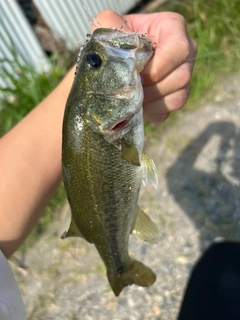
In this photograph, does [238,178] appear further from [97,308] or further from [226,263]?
[97,308]

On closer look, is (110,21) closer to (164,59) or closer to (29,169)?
(164,59)

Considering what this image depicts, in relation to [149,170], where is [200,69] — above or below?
below

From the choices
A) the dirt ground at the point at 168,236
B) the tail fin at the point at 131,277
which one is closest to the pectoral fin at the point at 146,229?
the tail fin at the point at 131,277

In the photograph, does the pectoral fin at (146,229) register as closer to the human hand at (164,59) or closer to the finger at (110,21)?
the human hand at (164,59)

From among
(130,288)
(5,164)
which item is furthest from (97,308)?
(5,164)

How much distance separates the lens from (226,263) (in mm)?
1922

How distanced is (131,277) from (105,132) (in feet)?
2.10

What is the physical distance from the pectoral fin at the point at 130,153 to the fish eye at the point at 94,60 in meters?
0.26

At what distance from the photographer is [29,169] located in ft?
5.30

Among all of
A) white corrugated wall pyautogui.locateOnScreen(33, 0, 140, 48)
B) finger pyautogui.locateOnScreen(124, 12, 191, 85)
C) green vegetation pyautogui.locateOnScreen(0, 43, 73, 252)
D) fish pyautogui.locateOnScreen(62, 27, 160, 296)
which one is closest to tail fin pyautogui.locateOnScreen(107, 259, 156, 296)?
fish pyautogui.locateOnScreen(62, 27, 160, 296)

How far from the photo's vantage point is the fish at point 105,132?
1.17m

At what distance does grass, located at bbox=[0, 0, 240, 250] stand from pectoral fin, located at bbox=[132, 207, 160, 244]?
1.58m

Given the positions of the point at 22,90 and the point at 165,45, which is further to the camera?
the point at 22,90

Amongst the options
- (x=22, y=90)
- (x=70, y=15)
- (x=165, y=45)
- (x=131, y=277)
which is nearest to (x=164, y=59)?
(x=165, y=45)
